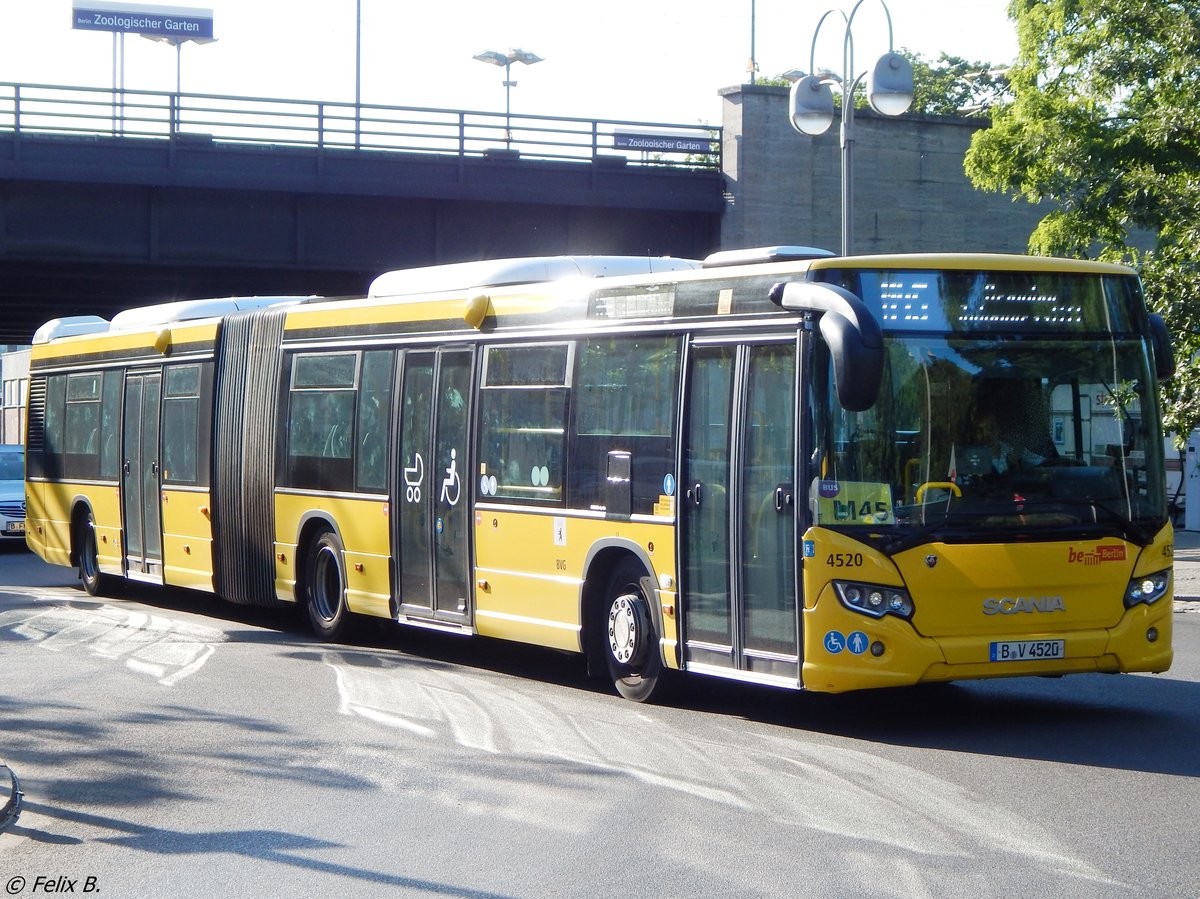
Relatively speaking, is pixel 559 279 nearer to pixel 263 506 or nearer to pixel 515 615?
pixel 515 615

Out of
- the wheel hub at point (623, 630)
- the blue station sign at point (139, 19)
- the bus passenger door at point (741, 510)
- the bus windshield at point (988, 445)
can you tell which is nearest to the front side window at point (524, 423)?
the wheel hub at point (623, 630)

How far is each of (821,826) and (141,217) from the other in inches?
930

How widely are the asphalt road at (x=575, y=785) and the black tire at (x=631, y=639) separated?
16 cm

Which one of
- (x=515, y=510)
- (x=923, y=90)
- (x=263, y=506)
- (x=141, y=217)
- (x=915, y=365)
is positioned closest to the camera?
(x=915, y=365)

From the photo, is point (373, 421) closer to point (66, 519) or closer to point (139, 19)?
point (66, 519)

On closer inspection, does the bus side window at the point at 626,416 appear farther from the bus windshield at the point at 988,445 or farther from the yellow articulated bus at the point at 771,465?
the bus windshield at the point at 988,445

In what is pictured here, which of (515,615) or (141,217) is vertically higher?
(141,217)

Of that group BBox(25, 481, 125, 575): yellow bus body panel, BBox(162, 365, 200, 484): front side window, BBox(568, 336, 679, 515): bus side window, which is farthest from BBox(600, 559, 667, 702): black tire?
BBox(25, 481, 125, 575): yellow bus body panel

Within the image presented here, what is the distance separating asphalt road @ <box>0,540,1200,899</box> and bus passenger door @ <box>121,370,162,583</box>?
218 inches

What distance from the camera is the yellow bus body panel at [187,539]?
680 inches

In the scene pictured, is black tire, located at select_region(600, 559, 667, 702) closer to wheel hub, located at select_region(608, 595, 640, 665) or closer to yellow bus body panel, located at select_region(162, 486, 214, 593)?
wheel hub, located at select_region(608, 595, 640, 665)

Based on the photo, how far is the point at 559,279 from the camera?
12680 mm

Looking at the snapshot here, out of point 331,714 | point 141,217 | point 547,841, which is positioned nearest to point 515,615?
point 331,714

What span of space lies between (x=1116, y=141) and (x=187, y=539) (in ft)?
48.8
